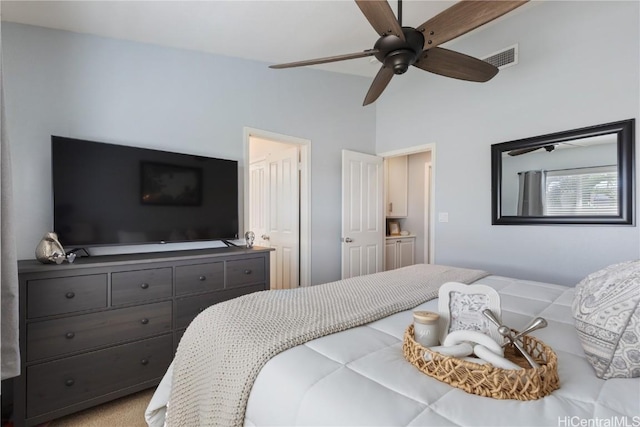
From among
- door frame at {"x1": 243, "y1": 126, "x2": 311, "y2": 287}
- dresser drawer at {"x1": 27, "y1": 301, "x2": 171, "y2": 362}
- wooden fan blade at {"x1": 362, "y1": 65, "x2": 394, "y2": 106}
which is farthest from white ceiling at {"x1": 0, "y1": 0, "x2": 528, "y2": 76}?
dresser drawer at {"x1": 27, "y1": 301, "x2": 171, "y2": 362}

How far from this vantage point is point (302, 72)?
3418 millimetres

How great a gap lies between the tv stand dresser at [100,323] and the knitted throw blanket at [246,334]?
91 centimetres

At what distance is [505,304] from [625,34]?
8.19ft

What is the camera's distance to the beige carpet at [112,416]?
1.74 meters

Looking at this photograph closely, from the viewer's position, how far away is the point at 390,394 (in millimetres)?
726

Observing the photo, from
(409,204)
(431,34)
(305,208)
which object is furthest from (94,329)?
(409,204)

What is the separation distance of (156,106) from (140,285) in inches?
58.3

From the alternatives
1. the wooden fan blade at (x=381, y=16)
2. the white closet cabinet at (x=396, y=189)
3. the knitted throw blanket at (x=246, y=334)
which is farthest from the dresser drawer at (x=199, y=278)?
the white closet cabinet at (x=396, y=189)

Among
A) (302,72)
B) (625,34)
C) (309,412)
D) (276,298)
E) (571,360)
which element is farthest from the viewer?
(302,72)

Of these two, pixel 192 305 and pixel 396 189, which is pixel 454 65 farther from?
pixel 396 189

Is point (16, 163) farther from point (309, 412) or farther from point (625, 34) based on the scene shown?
point (625, 34)

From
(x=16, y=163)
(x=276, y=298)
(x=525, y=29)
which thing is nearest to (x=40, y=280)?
(x=16, y=163)

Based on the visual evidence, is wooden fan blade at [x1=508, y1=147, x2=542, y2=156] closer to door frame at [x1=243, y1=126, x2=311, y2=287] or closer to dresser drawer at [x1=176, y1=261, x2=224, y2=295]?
door frame at [x1=243, y1=126, x2=311, y2=287]

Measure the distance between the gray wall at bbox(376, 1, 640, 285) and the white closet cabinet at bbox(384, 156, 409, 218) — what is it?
134 cm
